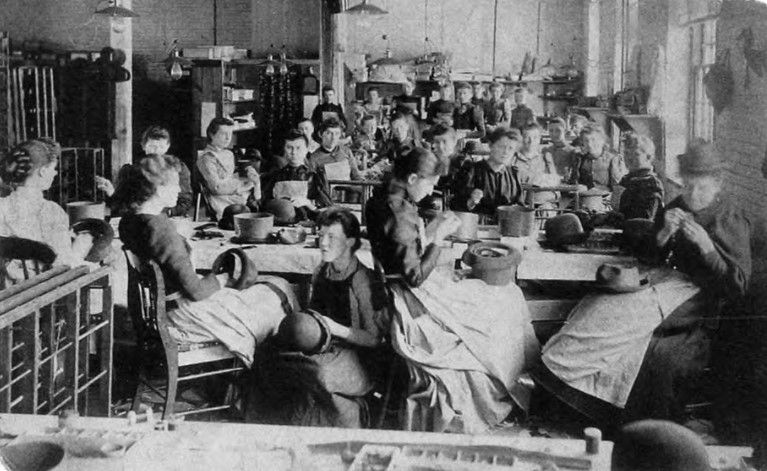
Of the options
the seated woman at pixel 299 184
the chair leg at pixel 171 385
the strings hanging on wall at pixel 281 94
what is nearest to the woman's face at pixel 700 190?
the seated woman at pixel 299 184

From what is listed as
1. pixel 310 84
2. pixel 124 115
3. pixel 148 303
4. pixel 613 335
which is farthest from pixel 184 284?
pixel 310 84

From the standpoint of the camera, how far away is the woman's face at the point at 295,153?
333 centimetres

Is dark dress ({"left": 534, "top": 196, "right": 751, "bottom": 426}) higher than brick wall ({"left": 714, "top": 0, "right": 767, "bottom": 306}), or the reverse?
brick wall ({"left": 714, "top": 0, "right": 767, "bottom": 306})

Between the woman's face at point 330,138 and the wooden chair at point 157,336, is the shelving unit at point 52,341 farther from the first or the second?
the woman's face at point 330,138

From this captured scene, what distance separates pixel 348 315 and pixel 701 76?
142cm

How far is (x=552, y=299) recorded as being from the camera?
2791mm

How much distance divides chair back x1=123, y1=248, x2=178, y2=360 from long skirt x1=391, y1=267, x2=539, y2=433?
76cm

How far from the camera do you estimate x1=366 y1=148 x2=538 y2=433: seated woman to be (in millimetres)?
2641

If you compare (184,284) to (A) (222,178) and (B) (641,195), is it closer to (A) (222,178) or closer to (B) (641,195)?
(A) (222,178)

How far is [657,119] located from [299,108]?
128 inches

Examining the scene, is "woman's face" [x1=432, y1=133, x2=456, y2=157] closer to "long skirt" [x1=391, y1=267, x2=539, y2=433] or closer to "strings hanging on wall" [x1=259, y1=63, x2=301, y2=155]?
"long skirt" [x1=391, y1=267, x2=539, y2=433]

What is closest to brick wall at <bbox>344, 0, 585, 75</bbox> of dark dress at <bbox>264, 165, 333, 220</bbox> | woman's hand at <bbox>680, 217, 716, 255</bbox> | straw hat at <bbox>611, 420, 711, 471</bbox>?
dark dress at <bbox>264, 165, 333, 220</bbox>

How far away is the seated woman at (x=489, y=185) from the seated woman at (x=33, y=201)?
1.44 metres

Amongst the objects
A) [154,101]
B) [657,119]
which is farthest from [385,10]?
[657,119]
